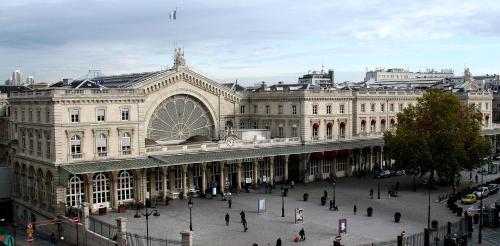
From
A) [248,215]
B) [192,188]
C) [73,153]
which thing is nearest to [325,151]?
[192,188]

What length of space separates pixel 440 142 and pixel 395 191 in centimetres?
784

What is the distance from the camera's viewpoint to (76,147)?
191 ft

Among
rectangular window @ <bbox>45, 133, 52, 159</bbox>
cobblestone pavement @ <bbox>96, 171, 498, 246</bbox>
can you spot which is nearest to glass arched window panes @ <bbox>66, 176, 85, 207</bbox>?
rectangular window @ <bbox>45, 133, 52, 159</bbox>

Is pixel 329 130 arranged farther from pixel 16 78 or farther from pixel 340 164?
pixel 16 78

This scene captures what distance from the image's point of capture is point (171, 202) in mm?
63688

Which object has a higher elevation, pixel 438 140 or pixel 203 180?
pixel 438 140

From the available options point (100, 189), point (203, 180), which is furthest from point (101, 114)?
point (203, 180)

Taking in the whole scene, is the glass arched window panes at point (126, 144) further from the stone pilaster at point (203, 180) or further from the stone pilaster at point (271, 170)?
the stone pilaster at point (271, 170)

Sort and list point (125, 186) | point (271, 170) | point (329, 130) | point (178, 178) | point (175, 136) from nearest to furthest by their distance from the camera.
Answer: point (125, 186), point (178, 178), point (175, 136), point (271, 170), point (329, 130)

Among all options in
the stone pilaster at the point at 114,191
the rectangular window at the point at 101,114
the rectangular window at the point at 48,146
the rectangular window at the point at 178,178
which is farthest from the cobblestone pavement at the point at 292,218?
the rectangular window at the point at 101,114

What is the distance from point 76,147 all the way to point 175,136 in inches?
665

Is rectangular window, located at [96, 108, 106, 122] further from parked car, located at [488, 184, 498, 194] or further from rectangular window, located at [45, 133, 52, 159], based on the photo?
parked car, located at [488, 184, 498, 194]

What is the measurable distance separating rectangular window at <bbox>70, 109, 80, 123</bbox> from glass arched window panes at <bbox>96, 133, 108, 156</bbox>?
294cm

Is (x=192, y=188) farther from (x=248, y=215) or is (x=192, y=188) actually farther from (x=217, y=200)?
(x=248, y=215)
